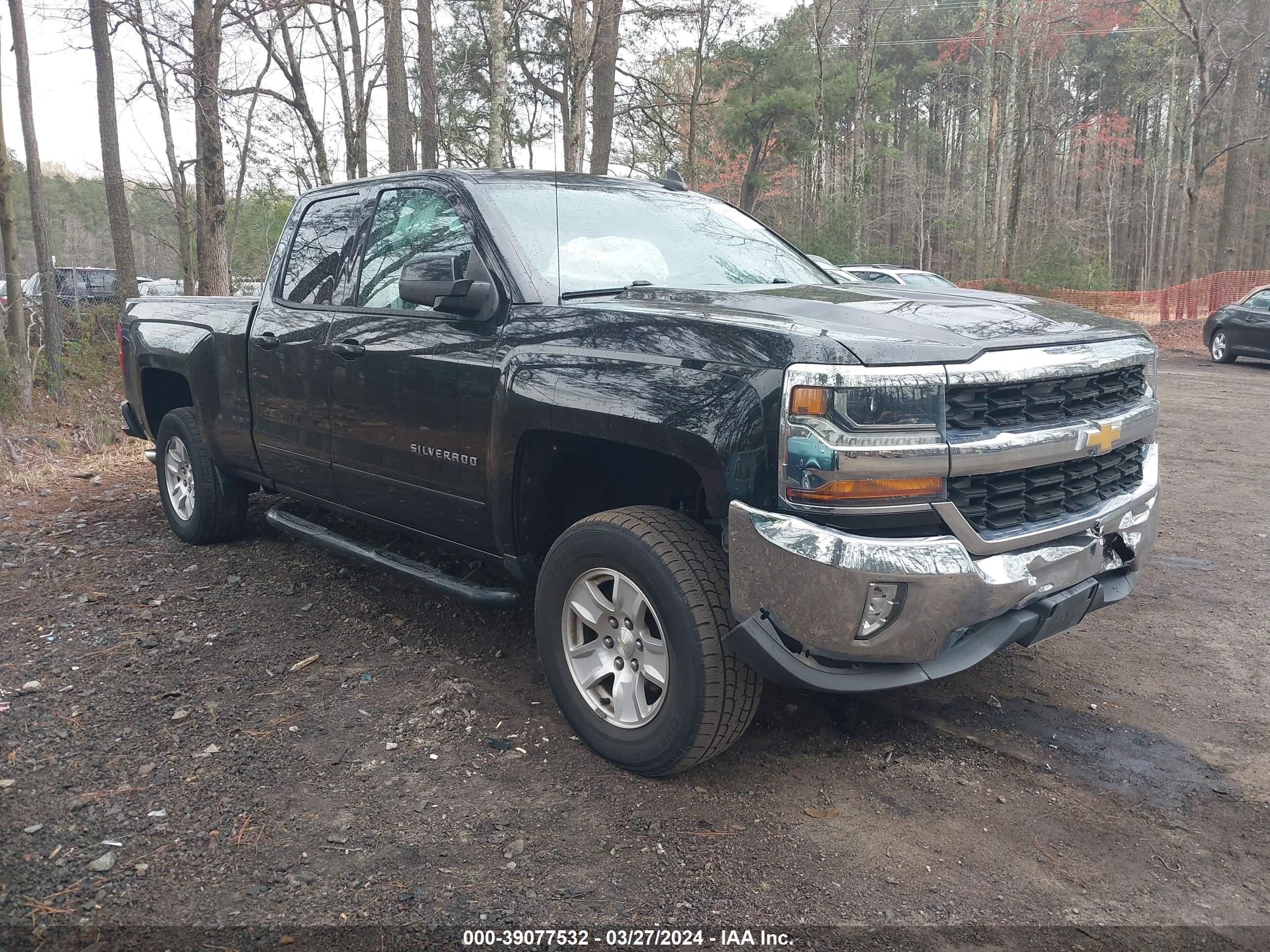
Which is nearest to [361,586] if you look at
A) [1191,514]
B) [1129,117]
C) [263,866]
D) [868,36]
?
[263,866]

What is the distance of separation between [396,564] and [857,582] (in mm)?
2226

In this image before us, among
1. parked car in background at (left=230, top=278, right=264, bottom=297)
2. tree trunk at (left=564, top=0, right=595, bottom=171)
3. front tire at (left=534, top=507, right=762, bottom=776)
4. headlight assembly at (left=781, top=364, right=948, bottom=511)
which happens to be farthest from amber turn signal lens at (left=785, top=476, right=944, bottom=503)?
parked car in background at (left=230, top=278, right=264, bottom=297)

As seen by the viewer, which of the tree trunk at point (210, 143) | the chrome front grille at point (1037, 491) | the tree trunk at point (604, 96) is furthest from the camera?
the tree trunk at point (604, 96)

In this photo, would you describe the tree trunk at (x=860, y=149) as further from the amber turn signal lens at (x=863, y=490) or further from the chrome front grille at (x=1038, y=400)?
the amber turn signal lens at (x=863, y=490)

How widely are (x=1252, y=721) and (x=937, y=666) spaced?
1630mm

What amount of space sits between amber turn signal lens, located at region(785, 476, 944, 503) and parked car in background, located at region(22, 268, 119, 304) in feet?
59.6

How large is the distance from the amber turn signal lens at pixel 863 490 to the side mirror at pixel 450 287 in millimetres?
1496

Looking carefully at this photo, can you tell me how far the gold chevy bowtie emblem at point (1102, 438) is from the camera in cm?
302

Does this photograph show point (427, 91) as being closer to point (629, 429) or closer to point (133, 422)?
point (133, 422)

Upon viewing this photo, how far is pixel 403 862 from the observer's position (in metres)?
2.70

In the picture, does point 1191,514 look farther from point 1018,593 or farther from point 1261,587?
point 1018,593

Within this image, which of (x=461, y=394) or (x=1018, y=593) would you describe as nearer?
(x=1018, y=593)

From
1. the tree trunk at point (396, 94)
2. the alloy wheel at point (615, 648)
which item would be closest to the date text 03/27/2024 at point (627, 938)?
the alloy wheel at point (615, 648)

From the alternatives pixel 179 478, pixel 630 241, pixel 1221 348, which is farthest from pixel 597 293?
pixel 1221 348
